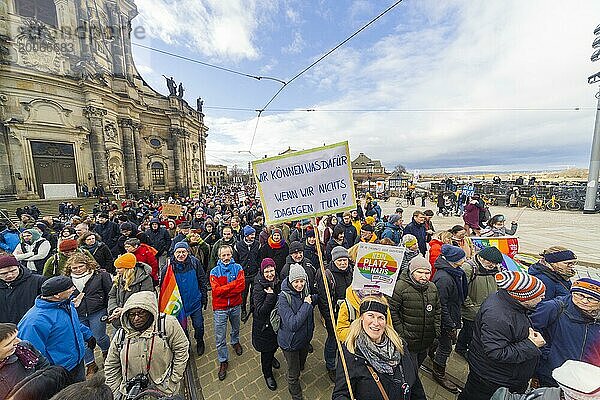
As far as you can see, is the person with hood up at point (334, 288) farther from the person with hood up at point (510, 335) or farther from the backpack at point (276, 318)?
the person with hood up at point (510, 335)

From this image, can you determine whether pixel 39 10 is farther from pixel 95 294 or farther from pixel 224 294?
pixel 224 294

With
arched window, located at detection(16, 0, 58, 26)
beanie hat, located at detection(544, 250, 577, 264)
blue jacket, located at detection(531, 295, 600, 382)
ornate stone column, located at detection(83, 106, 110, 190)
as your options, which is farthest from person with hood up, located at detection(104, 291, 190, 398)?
arched window, located at detection(16, 0, 58, 26)

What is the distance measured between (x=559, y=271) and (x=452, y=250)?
3.84 ft

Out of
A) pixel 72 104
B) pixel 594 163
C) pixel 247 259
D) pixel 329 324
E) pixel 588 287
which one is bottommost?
pixel 329 324

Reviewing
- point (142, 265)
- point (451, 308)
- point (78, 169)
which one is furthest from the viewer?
point (78, 169)

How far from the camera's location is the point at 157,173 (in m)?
35.5

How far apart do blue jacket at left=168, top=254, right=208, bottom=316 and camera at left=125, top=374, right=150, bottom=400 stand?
1928mm

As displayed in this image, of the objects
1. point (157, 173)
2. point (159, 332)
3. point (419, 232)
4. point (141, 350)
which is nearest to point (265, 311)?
point (159, 332)

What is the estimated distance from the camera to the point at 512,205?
2169 centimetres

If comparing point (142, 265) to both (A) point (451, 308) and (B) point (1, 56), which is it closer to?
(A) point (451, 308)

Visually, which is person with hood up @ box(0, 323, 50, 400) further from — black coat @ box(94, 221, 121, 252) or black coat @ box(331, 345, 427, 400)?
black coat @ box(94, 221, 121, 252)

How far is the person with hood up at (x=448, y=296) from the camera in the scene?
3293mm

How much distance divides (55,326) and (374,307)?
10.8 ft

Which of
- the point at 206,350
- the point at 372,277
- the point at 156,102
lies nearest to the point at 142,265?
the point at 206,350
